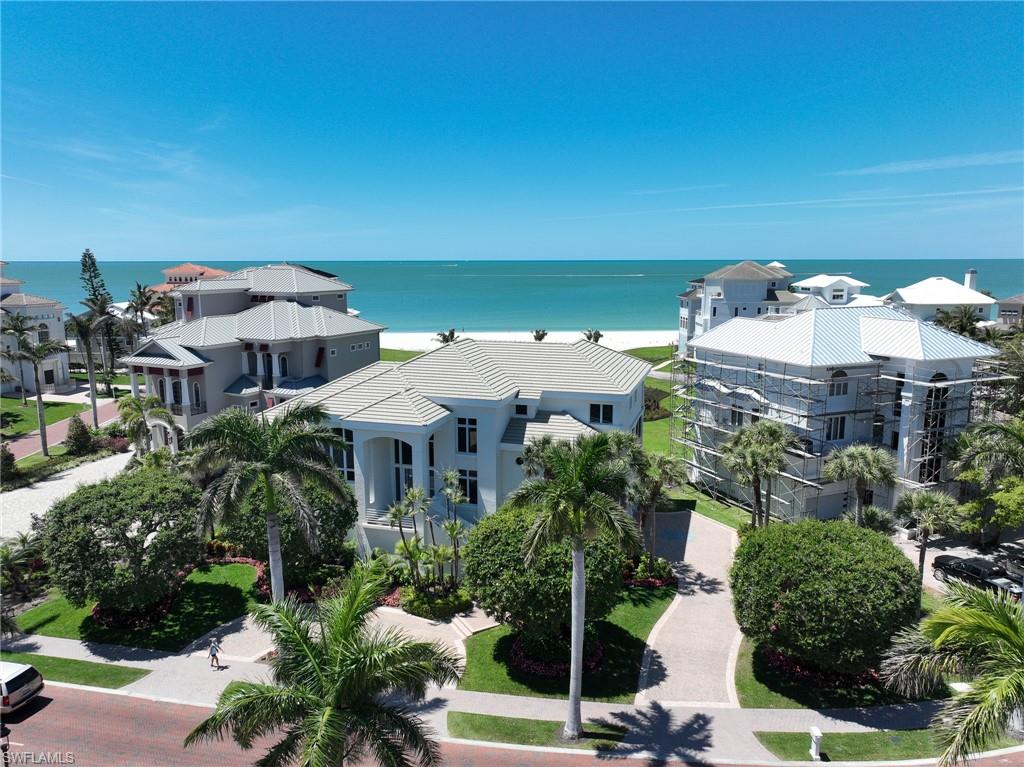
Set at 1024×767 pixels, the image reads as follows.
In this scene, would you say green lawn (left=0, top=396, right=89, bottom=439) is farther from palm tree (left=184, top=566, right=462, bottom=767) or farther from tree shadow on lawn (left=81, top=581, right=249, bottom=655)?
palm tree (left=184, top=566, right=462, bottom=767)

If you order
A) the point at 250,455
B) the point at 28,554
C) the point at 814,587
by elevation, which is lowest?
the point at 28,554

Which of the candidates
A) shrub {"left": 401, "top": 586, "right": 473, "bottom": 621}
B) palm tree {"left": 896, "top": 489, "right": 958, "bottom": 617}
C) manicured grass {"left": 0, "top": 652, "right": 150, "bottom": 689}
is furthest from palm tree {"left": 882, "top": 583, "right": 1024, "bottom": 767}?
manicured grass {"left": 0, "top": 652, "right": 150, "bottom": 689}

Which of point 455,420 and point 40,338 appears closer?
point 455,420

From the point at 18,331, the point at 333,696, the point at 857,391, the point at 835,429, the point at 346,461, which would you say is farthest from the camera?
the point at 18,331

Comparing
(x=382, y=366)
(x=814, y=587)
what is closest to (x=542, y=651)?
(x=814, y=587)

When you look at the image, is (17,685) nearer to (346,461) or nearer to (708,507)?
(346,461)

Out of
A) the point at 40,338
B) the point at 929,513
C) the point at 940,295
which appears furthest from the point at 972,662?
the point at 40,338

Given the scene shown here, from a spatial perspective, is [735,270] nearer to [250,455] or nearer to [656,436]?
[656,436]
